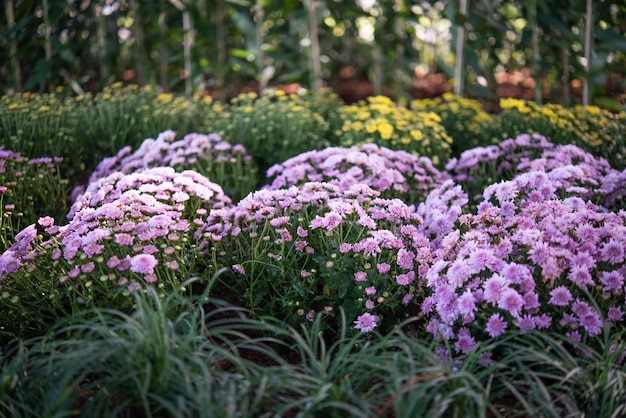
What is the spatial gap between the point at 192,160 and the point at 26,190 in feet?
3.06

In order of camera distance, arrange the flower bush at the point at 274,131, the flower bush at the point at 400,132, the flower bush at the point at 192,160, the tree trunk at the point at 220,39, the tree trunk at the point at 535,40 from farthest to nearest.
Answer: the tree trunk at the point at 220,39, the tree trunk at the point at 535,40, the flower bush at the point at 274,131, the flower bush at the point at 400,132, the flower bush at the point at 192,160

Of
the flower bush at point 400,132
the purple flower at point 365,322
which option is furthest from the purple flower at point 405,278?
the flower bush at point 400,132

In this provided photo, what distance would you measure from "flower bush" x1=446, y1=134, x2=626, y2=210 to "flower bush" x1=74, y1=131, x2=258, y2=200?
4.31 ft

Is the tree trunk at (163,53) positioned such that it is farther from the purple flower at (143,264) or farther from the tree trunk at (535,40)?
the purple flower at (143,264)

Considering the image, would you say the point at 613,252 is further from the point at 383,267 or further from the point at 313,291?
the point at 313,291

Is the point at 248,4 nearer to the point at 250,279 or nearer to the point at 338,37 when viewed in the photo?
the point at 338,37

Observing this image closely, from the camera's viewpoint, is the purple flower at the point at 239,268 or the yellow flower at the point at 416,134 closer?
the purple flower at the point at 239,268

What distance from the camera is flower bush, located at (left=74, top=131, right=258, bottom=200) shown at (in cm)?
417

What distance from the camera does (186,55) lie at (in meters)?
6.93

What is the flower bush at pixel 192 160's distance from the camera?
4.17m

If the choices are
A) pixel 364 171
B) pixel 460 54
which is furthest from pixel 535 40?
pixel 364 171

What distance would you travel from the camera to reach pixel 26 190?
3.81 m

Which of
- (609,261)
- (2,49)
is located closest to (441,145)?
(609,261)

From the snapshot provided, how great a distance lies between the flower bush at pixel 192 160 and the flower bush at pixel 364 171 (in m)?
0.39
